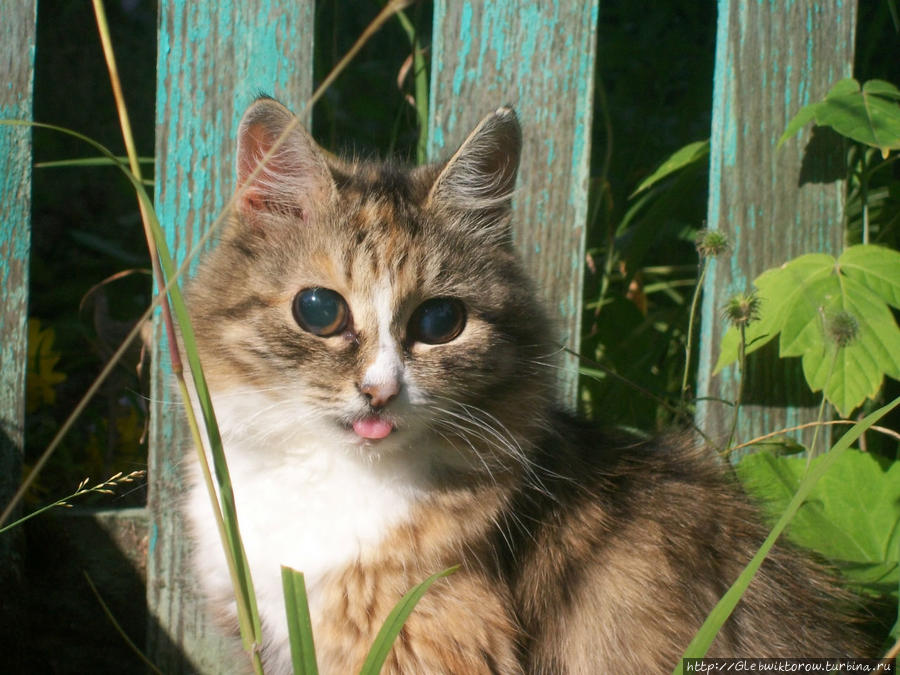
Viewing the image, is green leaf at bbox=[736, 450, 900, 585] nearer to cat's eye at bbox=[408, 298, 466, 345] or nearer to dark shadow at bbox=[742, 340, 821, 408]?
dark shadow at bbox=[742, 340, 821, 408]

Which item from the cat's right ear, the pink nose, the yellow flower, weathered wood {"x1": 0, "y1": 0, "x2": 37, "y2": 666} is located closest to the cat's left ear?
the cat's right ear

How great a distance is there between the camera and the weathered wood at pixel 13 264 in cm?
225

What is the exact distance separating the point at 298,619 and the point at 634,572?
0.90m

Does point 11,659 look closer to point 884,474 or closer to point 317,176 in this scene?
point 317,176

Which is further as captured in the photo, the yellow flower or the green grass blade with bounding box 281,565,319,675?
the yellow flower

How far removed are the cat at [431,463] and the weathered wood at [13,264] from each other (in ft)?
1.85

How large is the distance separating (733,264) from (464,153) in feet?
3.30

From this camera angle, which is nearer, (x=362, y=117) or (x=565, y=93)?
(x=565, y=93)

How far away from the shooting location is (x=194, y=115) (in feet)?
7.72

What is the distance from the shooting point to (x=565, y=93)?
249 centimetres

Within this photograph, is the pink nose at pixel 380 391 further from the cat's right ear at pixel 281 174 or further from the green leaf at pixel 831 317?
the green leaf at pixel 831 317

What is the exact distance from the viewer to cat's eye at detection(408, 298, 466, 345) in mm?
1902

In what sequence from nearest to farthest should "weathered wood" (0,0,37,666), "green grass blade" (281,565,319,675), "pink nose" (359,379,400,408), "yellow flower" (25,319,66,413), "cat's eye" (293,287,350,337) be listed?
1. "green grass blade" (281,565,319,675)
2. "pink nose" (359,379,400,408)
3. "cat's eye" (293,287,350,337)
4. "weathered wood" (0,0,37,666)
5. "yellow flower" (25,319,66,413)

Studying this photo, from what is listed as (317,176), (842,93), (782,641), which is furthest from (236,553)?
(842,93)
